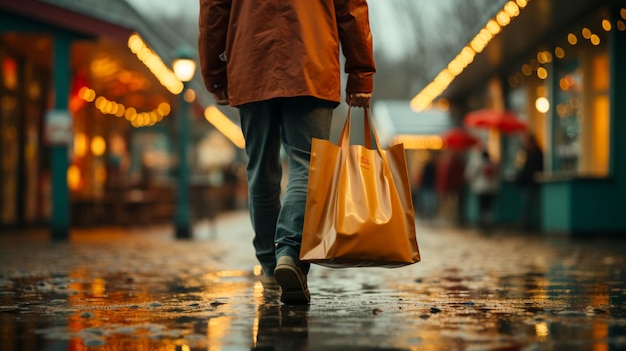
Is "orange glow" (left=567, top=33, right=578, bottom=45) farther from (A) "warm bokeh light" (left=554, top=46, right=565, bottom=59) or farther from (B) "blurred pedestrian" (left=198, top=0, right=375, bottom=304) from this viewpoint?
(B) "blurred pedestrian" (left=198, top=0, right=375, bottom=304)

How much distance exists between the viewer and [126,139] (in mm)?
27266

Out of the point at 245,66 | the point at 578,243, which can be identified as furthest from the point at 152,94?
the point at 245,66

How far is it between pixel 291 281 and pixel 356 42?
1222 mm

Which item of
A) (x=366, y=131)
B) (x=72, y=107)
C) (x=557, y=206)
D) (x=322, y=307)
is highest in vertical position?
(x=72, y=107)

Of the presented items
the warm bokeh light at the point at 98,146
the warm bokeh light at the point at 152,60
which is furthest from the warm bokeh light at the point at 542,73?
the warm bokeh light at the point at 98,146

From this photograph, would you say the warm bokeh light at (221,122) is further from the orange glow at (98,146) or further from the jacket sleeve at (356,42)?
the jacket sleeve at (356,42)

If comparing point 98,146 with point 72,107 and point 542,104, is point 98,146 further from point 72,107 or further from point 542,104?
point 542,104

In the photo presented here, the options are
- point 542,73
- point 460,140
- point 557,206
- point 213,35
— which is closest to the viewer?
point 213,35

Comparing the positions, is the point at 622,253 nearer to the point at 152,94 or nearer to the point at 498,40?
the point at 498,40

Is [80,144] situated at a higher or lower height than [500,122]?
lower

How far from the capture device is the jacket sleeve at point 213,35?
17.3 feet

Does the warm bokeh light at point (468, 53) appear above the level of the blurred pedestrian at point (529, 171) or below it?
above

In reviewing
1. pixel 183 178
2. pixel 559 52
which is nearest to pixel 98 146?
pixel 183 178

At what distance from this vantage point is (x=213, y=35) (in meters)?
5.32
